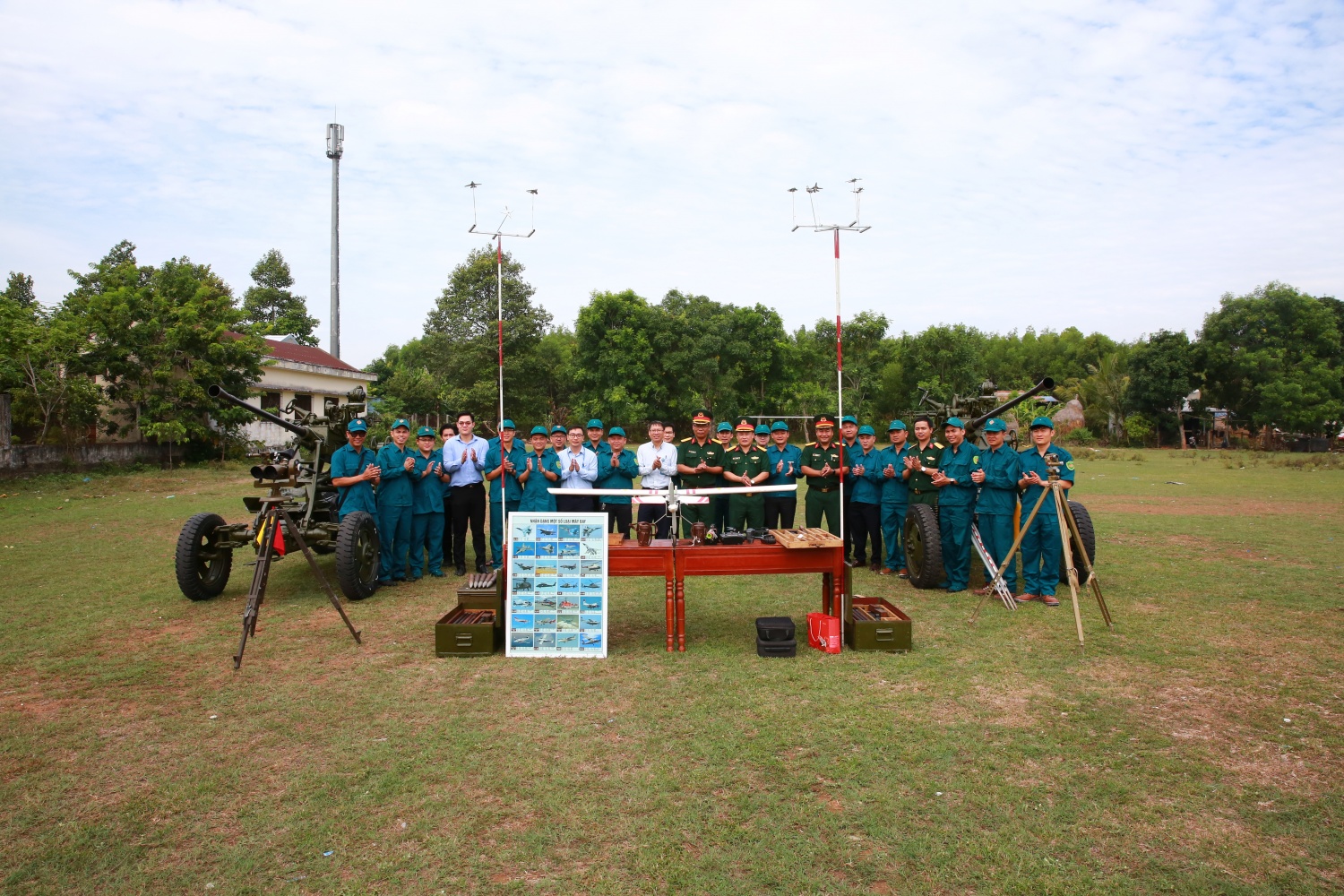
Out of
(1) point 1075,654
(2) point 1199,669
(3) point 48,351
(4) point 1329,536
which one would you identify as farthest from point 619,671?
(3) point 48,351

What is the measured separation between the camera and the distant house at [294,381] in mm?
28328

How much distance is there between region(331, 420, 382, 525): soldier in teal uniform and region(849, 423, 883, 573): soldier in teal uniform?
5.37 metres

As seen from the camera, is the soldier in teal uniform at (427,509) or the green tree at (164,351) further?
the green tree at (164,351)

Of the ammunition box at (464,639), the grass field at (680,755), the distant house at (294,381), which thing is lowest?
the grass field at (680,755)

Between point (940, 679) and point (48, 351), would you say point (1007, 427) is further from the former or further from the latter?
point (48, 351)

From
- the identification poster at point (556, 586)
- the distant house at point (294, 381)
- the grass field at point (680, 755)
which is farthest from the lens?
the distant house at point (294, 381)

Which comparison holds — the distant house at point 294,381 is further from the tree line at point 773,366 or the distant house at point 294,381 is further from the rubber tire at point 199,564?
the rubber tire at point 199,564

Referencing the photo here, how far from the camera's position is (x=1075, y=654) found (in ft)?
19.0

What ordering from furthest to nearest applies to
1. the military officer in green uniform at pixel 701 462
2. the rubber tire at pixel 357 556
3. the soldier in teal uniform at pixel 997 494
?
the military officer in green uniform at pixel 701 462
the soldier in teal uniform at pixel 997 494
the rubber tire at pixel 357 556

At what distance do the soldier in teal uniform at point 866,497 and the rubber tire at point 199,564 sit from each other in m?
6.89

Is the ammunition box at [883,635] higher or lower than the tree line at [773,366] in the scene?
lower

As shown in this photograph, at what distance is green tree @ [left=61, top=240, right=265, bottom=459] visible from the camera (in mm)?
21312

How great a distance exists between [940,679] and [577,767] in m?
2.69

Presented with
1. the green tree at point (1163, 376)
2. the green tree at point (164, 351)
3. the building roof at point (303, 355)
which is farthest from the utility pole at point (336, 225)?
the green tree at point (1163, 376)
